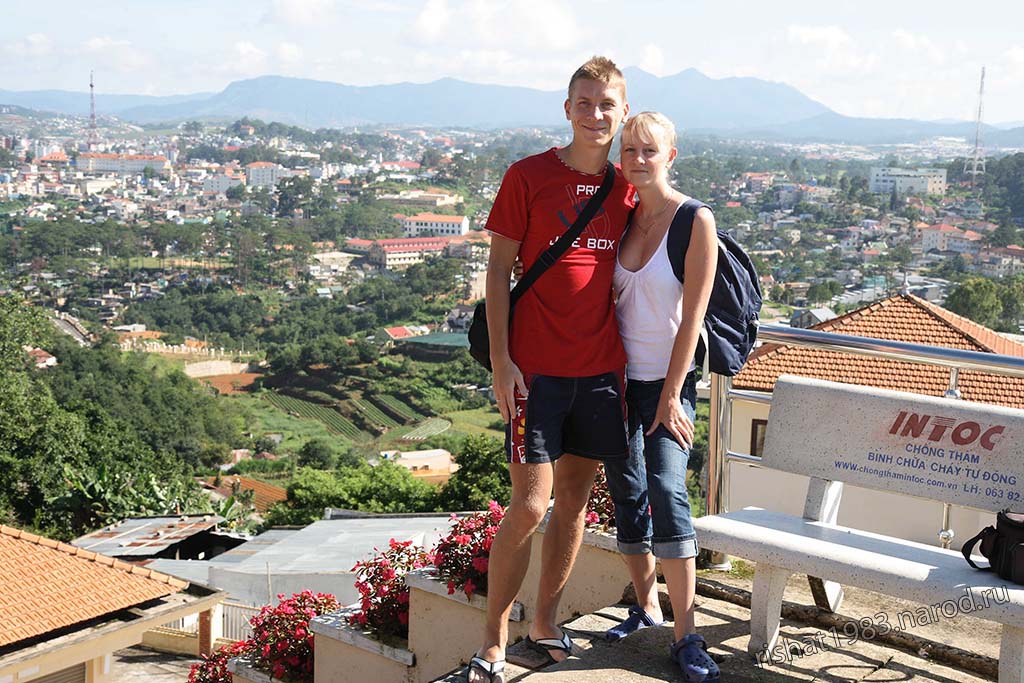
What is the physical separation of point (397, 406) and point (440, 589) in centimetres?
6974

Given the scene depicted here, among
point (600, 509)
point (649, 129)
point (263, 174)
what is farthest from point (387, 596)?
point (263, 174)

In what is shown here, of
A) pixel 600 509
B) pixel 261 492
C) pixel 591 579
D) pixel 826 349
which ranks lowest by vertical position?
pixel 261 492

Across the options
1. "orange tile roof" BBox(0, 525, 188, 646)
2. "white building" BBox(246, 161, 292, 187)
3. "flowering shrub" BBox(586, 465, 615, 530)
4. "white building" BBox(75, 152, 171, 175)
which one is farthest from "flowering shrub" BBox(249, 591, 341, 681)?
"white building" BBox(75, 152, 171, 175)

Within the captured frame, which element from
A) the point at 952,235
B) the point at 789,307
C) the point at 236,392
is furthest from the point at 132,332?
the point at 952,235

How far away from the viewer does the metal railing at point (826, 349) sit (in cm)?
299

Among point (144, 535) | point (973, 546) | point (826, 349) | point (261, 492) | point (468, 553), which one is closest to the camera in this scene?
point (973, 546)

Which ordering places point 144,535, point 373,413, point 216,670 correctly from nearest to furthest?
point 216,670 < point 144,535 < point 373,413

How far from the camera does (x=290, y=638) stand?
13.3 ft

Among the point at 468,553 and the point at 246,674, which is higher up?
the point at 468,553

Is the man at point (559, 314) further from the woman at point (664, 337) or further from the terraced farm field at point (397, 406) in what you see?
the terraced farm field at point (397, 406)

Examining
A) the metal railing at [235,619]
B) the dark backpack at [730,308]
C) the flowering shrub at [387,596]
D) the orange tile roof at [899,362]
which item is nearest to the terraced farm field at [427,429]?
the orange tile roof at [899,362]

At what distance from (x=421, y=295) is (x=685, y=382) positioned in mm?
100414

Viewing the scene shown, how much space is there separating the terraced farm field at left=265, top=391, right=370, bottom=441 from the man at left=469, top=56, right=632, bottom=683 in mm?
63848

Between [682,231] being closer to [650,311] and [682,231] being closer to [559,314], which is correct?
[650,311]
